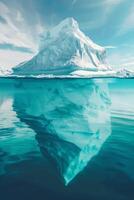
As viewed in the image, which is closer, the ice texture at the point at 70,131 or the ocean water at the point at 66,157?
the ocean water at the point at 66,157

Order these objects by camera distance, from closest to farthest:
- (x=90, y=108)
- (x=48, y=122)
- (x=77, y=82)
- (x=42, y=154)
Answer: (x=42, y=154), (x=48, y=122), (x=90, y=108), (x=77, y=82)

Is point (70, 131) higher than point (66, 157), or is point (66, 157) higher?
point (66, 157)

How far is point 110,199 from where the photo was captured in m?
5.68

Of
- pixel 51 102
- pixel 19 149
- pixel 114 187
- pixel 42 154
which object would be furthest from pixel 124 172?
pixel 51 102

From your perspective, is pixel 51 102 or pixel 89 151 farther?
pixel 51 102

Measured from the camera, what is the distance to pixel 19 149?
9.37 metres

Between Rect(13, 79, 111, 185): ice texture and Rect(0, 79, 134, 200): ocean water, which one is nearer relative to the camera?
Rect(0, 79, 134, 200): ocean water

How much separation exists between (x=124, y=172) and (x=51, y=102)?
1511 cm

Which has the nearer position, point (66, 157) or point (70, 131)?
point (66, 157)

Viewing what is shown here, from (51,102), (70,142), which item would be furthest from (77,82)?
(70,142)

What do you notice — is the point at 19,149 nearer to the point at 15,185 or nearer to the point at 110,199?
the point at 15,185

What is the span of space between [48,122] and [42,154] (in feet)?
19.4

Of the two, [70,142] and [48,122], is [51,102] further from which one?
[70,142]

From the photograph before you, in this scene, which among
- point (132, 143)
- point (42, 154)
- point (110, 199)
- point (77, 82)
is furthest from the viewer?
point (77, 82)
